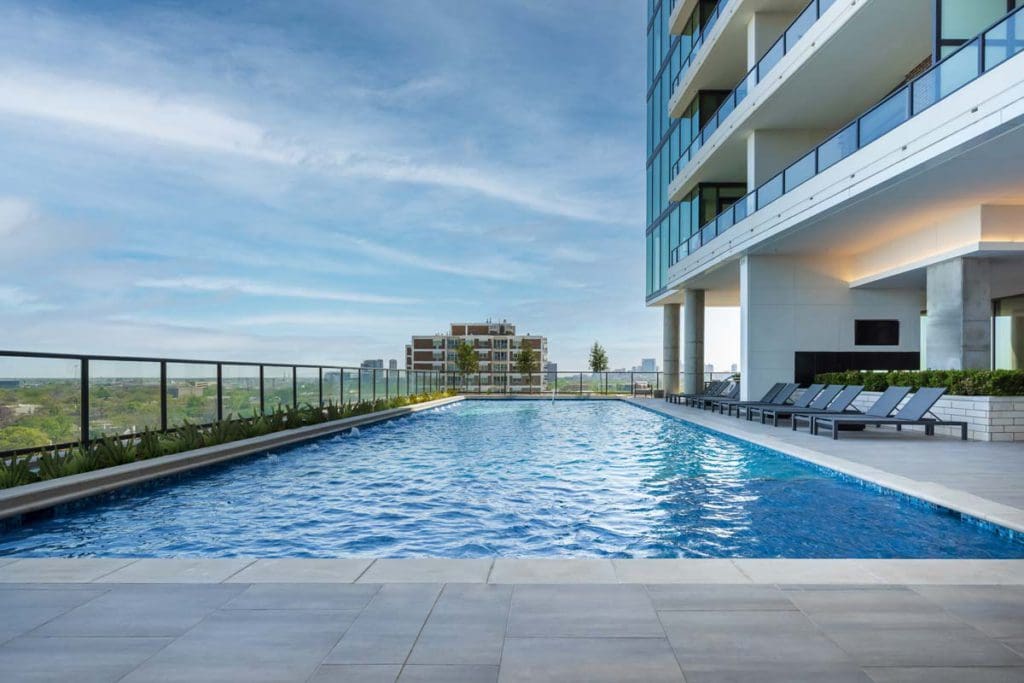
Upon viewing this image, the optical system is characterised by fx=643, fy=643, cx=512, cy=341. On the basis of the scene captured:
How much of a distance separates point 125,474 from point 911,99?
12394mm

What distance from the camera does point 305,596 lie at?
11.5ft

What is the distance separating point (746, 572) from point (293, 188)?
3307 centimetres

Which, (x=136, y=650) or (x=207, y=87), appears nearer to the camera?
(x=136, y=650)

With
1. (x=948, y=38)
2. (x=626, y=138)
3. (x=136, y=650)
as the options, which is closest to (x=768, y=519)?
(x=136, y=650)

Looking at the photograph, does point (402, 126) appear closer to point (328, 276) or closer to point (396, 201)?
point (396, 201)

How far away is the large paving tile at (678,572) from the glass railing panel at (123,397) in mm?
7448

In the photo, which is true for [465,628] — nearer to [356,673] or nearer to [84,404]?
[356,673]

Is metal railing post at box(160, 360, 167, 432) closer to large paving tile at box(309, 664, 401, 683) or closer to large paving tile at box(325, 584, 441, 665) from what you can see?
large paving tile at box(325, 584, 441, 665)

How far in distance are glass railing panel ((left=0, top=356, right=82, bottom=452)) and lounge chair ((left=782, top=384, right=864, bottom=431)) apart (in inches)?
468

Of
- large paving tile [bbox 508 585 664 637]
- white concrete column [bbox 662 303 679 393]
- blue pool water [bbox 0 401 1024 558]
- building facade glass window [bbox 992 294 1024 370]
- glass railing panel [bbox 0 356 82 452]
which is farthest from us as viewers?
white concrete column [bbox 662 303 679 393]

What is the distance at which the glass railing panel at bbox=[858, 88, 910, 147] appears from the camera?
34.5 ft

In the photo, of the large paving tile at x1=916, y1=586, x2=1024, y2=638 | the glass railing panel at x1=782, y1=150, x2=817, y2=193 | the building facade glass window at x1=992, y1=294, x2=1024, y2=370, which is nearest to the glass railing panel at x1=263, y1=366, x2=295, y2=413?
the large paving tile at x1=916, y1=586, x2=1024, y2=638

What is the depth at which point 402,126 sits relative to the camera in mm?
28781

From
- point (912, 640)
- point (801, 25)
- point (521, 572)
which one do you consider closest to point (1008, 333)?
point (801, 25)
